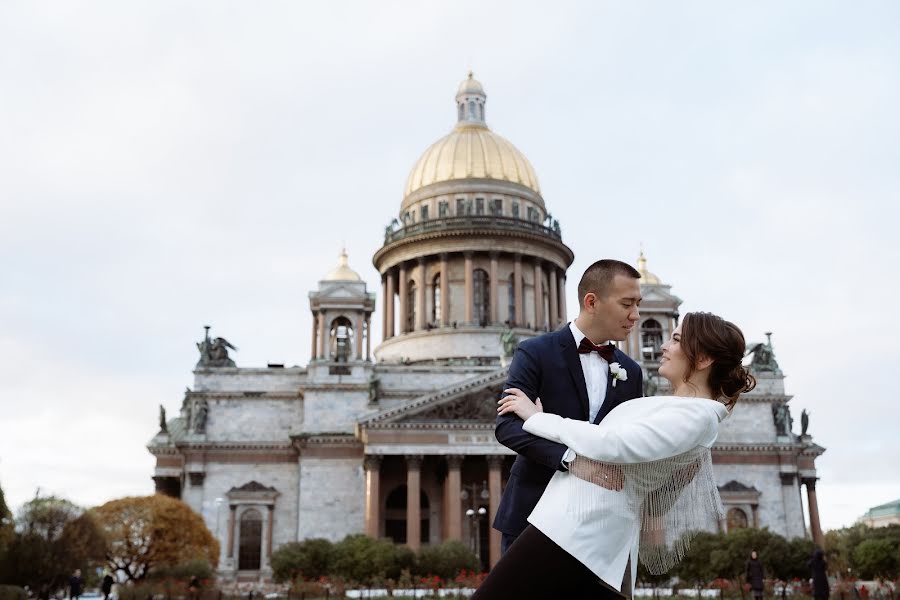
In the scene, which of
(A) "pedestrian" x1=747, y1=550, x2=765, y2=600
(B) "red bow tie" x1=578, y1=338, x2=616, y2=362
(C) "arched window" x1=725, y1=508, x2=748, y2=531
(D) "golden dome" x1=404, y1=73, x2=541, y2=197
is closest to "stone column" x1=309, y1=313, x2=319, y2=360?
(D) "golden dome" x1=404, y1=73, x2=541, y2=197

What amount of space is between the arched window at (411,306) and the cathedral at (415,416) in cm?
16

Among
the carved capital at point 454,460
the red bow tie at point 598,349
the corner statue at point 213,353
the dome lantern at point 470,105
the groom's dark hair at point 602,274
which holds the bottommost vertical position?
the red bow tie at point 598,349

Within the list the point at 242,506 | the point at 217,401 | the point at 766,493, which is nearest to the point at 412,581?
the point at 242,506

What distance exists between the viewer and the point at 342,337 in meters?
59.5

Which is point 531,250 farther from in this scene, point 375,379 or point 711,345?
point 711,345

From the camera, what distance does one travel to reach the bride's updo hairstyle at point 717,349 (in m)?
4.98

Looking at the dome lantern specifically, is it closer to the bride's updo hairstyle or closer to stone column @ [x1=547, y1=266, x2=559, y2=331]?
stone column @ [x1=547, y1=266, x2=559, y2=331]

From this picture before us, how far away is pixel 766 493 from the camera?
57.9m

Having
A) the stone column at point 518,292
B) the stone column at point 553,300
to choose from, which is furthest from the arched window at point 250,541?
the stone column at point 553,300

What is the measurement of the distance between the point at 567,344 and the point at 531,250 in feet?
206

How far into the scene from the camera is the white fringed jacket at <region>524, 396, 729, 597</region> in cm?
455

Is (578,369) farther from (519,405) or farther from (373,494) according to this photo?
(373,494)

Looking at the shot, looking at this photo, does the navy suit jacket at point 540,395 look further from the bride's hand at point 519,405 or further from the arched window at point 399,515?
the arched window at point 399,515

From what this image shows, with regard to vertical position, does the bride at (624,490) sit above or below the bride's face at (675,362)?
below
